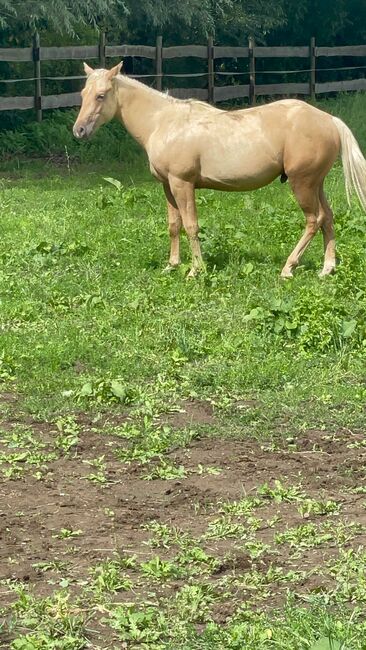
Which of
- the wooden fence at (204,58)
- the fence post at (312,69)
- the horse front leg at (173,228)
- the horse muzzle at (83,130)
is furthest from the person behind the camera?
the fence post at (312,69)

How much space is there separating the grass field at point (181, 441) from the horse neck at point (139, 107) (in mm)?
1090

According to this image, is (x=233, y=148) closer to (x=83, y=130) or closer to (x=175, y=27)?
(x=83, y=130)

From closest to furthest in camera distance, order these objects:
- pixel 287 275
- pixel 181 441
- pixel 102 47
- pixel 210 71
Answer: pixel 181 441, pixel 287 275, pixel 102 47, pixel 210 71

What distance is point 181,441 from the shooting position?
21.5ft

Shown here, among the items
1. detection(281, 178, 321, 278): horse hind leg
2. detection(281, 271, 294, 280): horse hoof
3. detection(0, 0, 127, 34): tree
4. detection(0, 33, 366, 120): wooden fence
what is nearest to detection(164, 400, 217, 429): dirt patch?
detection(281, 271, 294, 280): horse hoof

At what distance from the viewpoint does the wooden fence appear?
21.0 meters

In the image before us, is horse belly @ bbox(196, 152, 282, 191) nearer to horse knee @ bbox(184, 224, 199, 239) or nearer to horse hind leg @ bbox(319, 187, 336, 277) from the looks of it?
horse knee @ bbox(184, 224, 199, 239)

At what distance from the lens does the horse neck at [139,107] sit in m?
10.6

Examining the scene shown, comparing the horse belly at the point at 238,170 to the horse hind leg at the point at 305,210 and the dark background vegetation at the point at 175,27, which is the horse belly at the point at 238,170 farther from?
the dark background vegetation at the point at 175,27

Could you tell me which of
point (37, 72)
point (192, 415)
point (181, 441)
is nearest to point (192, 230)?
point (192, 415)

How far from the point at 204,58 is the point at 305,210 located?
16.9 meters

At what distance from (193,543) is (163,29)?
75.6 ft

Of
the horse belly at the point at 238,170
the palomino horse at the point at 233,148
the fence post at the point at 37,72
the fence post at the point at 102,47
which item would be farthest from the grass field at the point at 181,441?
the fence post at the point at 102,47

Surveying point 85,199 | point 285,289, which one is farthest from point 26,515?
point 85,199
